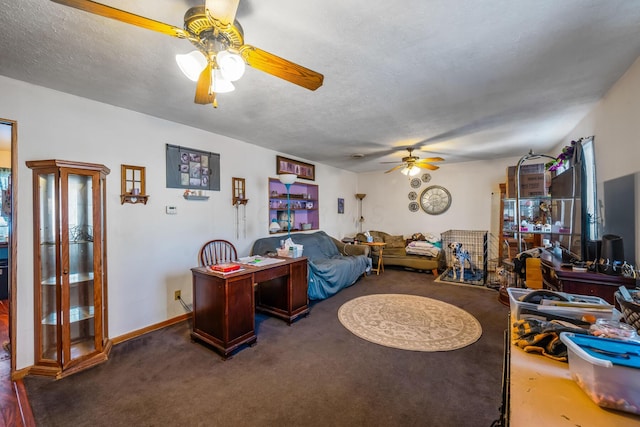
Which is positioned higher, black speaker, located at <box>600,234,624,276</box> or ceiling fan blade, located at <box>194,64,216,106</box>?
ceiling fan blade, located at <box>194,64,216,106</box>

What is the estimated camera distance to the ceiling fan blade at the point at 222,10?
1130mm

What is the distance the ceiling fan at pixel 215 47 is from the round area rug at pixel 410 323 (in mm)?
2510

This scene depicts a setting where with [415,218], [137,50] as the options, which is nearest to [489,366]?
[137,50]

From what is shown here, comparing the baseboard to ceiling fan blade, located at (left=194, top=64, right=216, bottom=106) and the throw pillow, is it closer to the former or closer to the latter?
ceiling fan blade, located at (left=194, top=64, right=216, bottom=106)

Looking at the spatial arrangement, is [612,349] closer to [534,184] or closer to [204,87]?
[204,87]

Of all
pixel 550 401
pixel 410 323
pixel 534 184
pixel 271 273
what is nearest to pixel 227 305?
pixel 271 273

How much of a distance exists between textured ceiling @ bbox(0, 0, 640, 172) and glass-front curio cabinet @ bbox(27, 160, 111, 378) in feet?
2.78

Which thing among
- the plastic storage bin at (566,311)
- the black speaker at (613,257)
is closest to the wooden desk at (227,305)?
the plastic storage bin at (566,311)

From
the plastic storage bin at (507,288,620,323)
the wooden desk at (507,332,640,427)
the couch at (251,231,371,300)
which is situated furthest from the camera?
the couch at (251,231,371,300)

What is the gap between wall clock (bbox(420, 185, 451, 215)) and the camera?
598 cm

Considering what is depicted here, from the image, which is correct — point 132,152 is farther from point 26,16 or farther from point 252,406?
point 252,406

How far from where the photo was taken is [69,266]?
7.38 ft

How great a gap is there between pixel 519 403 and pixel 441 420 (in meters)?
1.28

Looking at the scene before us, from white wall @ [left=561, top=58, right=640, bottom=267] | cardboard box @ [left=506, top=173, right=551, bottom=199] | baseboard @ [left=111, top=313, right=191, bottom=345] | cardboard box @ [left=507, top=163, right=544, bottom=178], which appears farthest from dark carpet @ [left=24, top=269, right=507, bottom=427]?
cardboard box @ [left=507, top=163, right=544, bottom=178]
